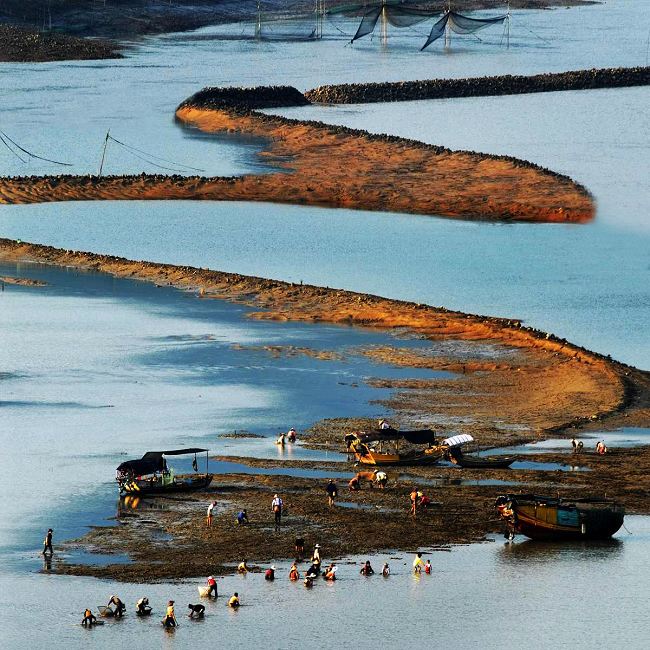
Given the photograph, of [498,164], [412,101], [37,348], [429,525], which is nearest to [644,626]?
[429,525]

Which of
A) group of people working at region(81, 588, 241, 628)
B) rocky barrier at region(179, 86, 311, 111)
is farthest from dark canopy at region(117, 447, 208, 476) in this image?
rocky barrier at region(179, 86, 311, 111)

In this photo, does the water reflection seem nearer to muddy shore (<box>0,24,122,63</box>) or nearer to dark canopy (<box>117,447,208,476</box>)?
dark canopy (<box>117,447,208,476</box>)

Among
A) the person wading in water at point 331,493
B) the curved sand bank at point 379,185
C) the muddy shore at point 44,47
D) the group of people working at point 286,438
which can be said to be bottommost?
the person wading in water at point 331,493

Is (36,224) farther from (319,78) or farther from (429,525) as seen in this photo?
(319,78)

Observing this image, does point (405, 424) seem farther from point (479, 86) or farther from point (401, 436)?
point (479, 86)

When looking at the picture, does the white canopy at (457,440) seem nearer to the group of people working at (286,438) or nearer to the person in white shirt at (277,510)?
the group of people working at (286,438)

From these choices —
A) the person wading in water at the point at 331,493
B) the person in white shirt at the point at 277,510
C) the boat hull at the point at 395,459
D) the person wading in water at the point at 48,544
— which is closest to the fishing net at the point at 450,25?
the boat hull at the point at 395,459
